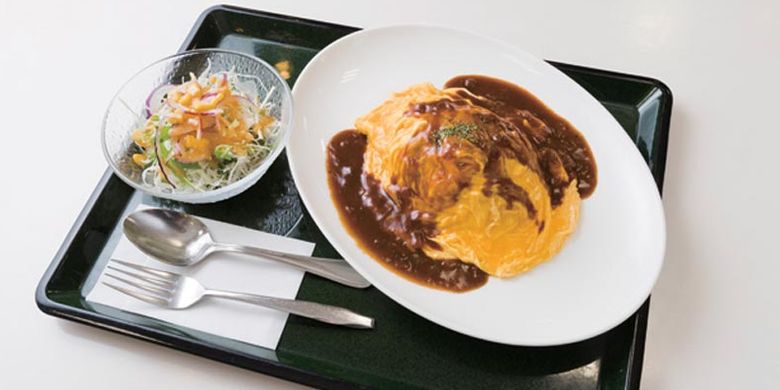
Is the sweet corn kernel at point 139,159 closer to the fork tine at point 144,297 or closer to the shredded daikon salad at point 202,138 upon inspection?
the shredded daikon salad at point 202,138

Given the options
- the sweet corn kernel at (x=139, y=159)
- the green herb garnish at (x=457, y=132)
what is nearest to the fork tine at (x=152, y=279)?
the sweet corn kernel at (x=139, y=159)

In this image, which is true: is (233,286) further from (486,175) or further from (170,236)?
(486,175)

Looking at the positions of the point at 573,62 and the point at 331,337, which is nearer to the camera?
the point at 331,337

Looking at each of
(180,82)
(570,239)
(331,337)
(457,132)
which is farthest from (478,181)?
(180,82)

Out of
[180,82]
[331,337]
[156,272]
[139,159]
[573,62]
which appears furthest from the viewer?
[573,62]

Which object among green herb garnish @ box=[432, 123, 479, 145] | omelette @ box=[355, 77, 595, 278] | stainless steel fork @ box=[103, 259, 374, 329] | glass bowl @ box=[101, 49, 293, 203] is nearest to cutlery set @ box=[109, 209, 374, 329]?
stainless steel fork @ box=[103, 259, 374, 329]

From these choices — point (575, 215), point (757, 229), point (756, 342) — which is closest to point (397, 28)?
point (575, 215)
